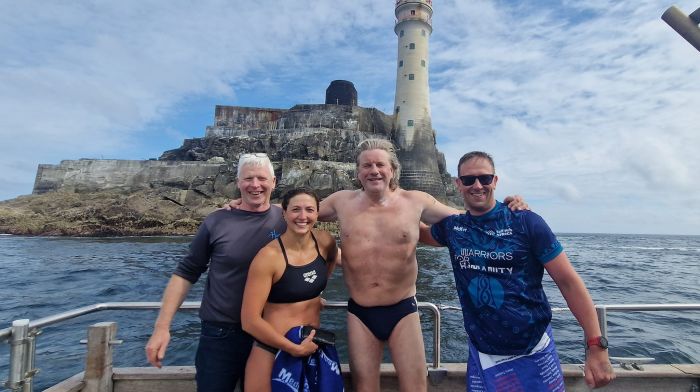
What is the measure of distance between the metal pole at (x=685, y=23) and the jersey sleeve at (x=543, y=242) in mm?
1175

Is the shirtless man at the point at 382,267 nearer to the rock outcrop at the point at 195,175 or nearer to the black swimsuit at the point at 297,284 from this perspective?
the black swimsuit at the point at 297,284

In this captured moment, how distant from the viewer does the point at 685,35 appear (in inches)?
77.8

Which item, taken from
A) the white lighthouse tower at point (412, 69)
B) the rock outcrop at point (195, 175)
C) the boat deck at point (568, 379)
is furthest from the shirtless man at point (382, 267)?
the white lighthouse tower at point (412, 69)

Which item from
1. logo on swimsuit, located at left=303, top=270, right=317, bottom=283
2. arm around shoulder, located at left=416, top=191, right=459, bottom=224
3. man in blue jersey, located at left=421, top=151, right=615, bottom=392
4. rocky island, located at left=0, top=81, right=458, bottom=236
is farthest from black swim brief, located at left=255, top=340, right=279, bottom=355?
rocky island, located at left=0, top=81, right=458, bottom=236

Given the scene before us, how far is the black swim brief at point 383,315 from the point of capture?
8.66 feet

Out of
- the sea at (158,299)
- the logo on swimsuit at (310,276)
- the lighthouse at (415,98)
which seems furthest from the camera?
the lighthouse at (415,98)

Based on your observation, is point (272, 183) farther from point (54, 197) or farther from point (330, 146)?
point (54, 197)

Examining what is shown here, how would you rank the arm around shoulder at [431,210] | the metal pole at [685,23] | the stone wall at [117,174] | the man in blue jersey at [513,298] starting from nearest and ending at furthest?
the metal pole at [685,23] → the man in blue jersey at [513,298] → the arm around shoulder at [431,210] → the stone wall at [117,174]

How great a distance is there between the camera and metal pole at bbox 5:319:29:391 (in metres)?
2.15

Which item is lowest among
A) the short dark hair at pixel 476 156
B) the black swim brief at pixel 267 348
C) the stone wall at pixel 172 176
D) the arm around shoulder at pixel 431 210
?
the black swim brief at pixel 267 348

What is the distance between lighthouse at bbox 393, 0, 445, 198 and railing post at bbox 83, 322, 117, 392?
118 feet

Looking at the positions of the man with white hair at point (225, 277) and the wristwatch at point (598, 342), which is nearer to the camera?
the wristwatch at point (598, 342)

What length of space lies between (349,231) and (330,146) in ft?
118

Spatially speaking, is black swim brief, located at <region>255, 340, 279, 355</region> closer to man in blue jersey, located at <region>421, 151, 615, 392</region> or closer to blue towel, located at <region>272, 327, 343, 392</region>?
blue towel, located at <region>272, 327, 343, 392</region>
